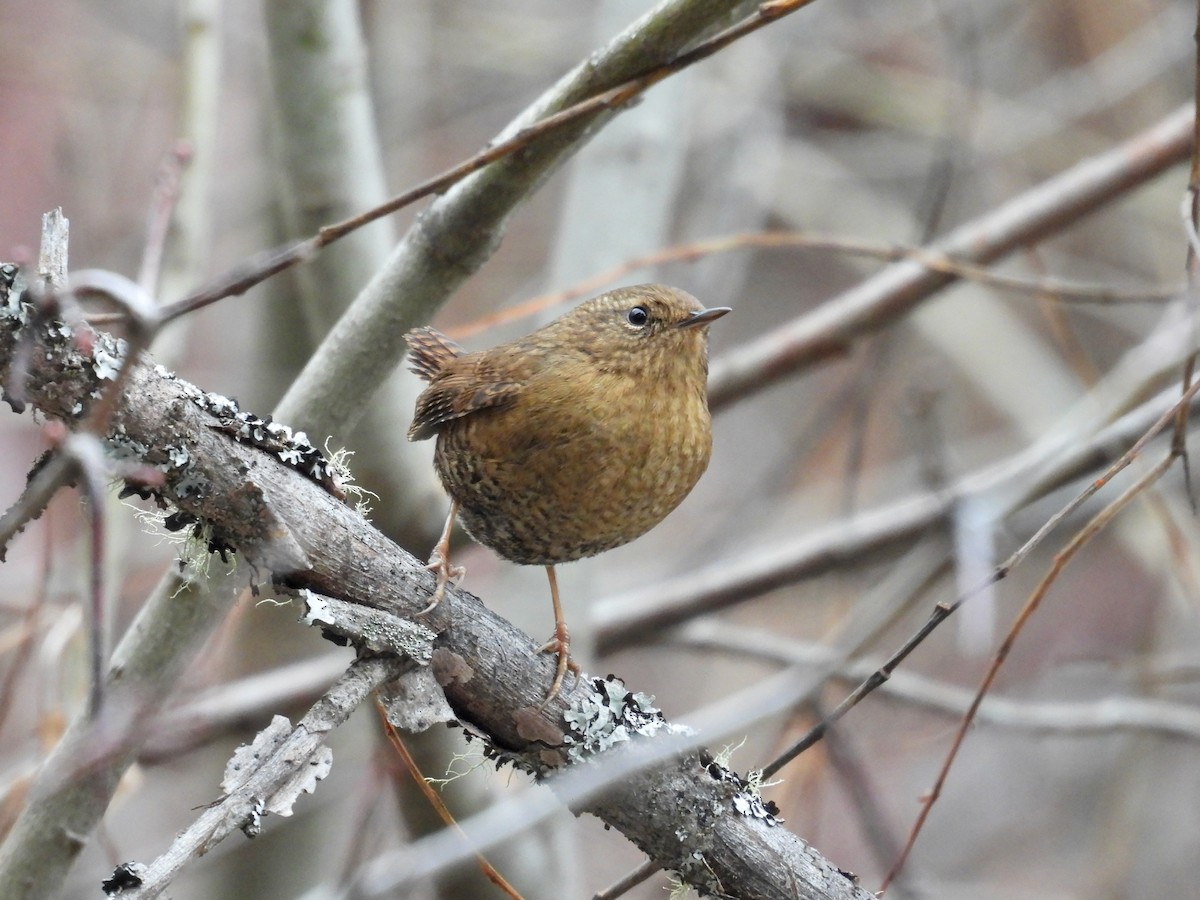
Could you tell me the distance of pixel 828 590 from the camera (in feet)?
20.1

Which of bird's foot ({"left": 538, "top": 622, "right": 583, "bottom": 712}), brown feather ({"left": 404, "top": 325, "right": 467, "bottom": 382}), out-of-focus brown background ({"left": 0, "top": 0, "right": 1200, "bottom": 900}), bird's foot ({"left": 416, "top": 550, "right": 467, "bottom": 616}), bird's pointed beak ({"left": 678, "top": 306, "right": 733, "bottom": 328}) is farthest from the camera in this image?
out-of-focus brown background ({"left": 0, "top": 0, "right": 1200, "bottom": 900})

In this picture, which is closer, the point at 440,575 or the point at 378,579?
the point at 378,579

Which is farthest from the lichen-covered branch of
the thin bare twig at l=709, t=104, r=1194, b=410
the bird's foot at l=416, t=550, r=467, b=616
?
the thin bare twig at l=709, t=104, r=1194, b=410

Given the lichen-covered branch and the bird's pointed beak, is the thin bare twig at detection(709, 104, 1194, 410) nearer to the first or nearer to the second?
the bird's pointed beak

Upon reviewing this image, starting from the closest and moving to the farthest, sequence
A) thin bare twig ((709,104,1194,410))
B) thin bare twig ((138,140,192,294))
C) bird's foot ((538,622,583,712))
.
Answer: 1. bird's foot ((538,622,583,712))
2. thin bare twig ((138,140,192,294))
3. thin bare twig ((709,104,1194,410))

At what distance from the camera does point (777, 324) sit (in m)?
8.01

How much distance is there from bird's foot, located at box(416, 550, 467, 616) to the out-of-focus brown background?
4.22 ft

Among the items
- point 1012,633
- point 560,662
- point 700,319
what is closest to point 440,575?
point 560,662

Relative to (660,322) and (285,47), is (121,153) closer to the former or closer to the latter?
(285,47)

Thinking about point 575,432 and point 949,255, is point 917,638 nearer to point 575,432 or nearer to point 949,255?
point 575,432

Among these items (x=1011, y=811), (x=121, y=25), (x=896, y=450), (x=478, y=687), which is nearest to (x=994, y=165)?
(x=896, y=450)

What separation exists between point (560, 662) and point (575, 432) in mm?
512

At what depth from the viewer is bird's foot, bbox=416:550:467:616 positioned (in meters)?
1.73

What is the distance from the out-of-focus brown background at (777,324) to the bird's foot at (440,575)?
1.28 metres
